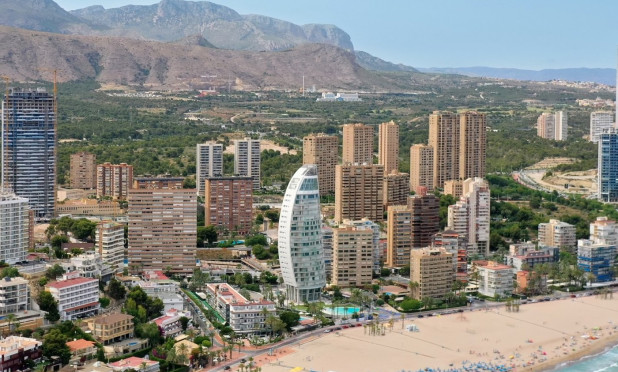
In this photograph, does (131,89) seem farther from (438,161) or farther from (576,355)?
(576,355)

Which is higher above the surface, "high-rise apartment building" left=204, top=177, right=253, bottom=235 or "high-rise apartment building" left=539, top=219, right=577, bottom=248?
"high-rise apartment building" left=204, top=177, right=253, bottom=235

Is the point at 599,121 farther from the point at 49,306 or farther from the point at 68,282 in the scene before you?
the point at 49,306

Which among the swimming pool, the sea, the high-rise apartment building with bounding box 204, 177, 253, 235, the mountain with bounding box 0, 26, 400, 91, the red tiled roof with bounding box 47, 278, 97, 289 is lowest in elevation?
the sea

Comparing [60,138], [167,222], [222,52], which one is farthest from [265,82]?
[167,222]

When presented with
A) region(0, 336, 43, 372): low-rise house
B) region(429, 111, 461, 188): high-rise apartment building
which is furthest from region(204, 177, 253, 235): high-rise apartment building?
region(0, 336, 43, 372): low-rise house

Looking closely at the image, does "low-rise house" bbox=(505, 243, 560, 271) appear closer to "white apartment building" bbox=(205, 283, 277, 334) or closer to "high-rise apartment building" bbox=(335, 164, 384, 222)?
"high-rise apartment building" bbox=(335, 164, 384, 222)
